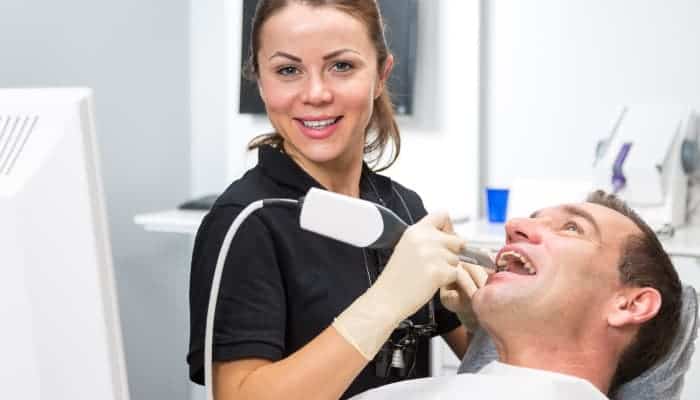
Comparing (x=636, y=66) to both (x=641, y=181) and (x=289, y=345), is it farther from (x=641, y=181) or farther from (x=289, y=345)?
(x=289, y=345)

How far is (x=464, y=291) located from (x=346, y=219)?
37cm

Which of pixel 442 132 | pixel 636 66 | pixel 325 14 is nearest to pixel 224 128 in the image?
pixel 442 132

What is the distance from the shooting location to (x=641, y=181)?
2.30 meters

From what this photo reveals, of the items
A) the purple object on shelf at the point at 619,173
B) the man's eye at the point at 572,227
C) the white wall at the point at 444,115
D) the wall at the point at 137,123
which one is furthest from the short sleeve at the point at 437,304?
the wall at the point at 137,123

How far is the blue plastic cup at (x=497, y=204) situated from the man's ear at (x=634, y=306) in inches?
47.9

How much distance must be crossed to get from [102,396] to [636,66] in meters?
2.29

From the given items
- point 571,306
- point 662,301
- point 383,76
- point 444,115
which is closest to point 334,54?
point 383,76

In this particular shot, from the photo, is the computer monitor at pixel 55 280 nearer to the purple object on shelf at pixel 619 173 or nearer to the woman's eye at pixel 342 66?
the woman's eye at pixel 342 66

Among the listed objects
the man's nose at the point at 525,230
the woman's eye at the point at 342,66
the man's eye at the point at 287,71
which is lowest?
the man's nose at the point at 525,230

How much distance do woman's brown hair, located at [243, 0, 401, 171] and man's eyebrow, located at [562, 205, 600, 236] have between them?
0.31 meters

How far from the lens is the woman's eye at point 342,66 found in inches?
47.4

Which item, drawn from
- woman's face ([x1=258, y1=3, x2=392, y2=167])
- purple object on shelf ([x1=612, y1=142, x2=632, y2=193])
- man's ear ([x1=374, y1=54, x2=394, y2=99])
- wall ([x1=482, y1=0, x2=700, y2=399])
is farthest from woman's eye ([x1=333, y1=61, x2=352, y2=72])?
wall ([x1=482, y1=0, x2=700, y2=399])

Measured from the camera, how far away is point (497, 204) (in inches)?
99.1

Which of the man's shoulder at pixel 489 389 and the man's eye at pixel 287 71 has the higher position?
the man's eye at pixel 287 71
